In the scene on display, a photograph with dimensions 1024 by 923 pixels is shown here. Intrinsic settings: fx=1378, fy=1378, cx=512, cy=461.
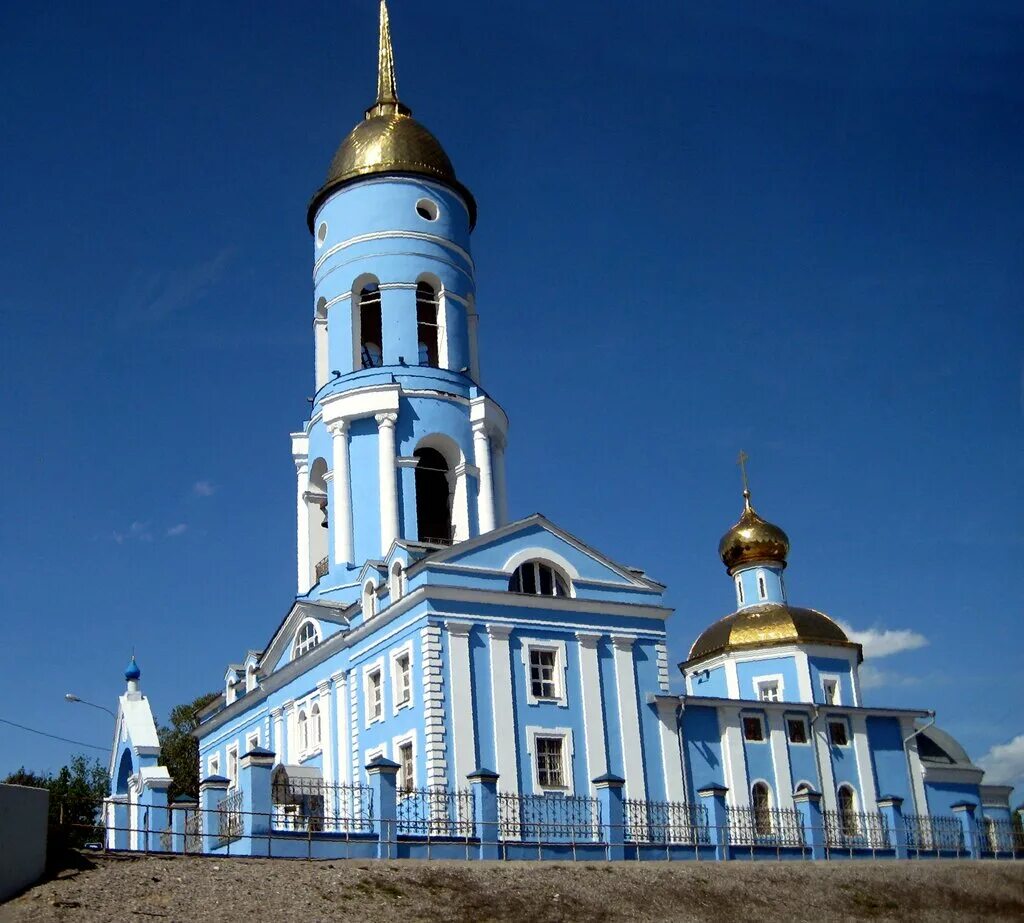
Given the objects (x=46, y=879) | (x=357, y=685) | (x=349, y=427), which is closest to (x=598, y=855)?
(x=357, y=685)

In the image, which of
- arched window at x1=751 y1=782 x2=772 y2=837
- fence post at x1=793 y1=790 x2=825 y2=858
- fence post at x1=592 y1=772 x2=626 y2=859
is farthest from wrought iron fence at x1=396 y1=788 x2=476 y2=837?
fence post at x1=793 y1=790 x2=825 y2=858

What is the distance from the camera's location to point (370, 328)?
118 ft

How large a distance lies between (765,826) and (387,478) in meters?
11.2

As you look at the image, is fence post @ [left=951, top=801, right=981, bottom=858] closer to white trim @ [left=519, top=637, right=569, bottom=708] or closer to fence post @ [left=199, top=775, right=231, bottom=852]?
white trim @ [left=519, top=637, right=569, bottom=708]

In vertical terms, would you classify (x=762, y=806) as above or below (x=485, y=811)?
above

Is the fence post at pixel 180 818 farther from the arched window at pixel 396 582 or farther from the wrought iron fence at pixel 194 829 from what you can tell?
the arched window at pixel 396 582

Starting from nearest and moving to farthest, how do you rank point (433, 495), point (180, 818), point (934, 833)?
point (180, 818)
point (934, 833)
point (433, 495)

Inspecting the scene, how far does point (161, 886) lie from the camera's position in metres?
15.8

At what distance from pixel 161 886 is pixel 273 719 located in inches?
667

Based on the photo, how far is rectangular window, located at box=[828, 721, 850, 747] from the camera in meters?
31.3

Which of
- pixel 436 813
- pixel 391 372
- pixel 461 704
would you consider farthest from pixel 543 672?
pixel 391 372

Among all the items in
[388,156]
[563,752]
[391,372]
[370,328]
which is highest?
[388,156]

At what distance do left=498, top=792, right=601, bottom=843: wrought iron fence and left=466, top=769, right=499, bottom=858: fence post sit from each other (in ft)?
4.69

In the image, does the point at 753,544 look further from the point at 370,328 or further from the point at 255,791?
the point at 255,791
